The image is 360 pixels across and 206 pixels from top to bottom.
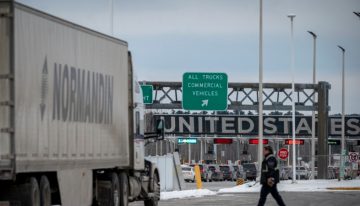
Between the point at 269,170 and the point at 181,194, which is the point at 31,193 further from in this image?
the point at 181,194

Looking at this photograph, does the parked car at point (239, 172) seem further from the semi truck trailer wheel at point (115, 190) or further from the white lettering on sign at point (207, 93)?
the semi truck trailer wheel at point (115, 190)

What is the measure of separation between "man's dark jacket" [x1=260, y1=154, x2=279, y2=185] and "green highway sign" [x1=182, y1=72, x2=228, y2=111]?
2812cm

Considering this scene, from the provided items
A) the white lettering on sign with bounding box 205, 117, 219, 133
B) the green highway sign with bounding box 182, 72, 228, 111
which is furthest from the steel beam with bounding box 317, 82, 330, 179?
the white lettering on sign with bounding box 205, 117, 219, 133

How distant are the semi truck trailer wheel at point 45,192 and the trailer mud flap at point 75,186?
52 centimetres

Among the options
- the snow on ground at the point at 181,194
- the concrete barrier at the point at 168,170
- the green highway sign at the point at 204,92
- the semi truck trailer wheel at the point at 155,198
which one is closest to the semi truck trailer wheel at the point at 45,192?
the semi truck trailer wheel at the point at 155,198

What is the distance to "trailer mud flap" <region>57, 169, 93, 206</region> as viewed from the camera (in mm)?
19219

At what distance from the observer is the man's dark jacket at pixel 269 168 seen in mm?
23875

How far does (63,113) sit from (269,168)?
6540mm

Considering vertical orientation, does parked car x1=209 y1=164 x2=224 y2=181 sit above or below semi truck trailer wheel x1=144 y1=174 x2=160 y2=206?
below

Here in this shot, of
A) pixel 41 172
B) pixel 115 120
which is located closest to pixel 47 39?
pixel 41 172

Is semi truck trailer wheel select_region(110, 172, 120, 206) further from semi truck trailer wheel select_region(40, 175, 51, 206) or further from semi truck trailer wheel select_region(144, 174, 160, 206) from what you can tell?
semi truck trailer wheel select_region(40, 175, 51, 206)

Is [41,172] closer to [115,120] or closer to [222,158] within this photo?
[115,120]

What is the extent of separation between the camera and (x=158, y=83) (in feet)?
208

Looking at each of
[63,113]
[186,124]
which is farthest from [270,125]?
[63,113]
